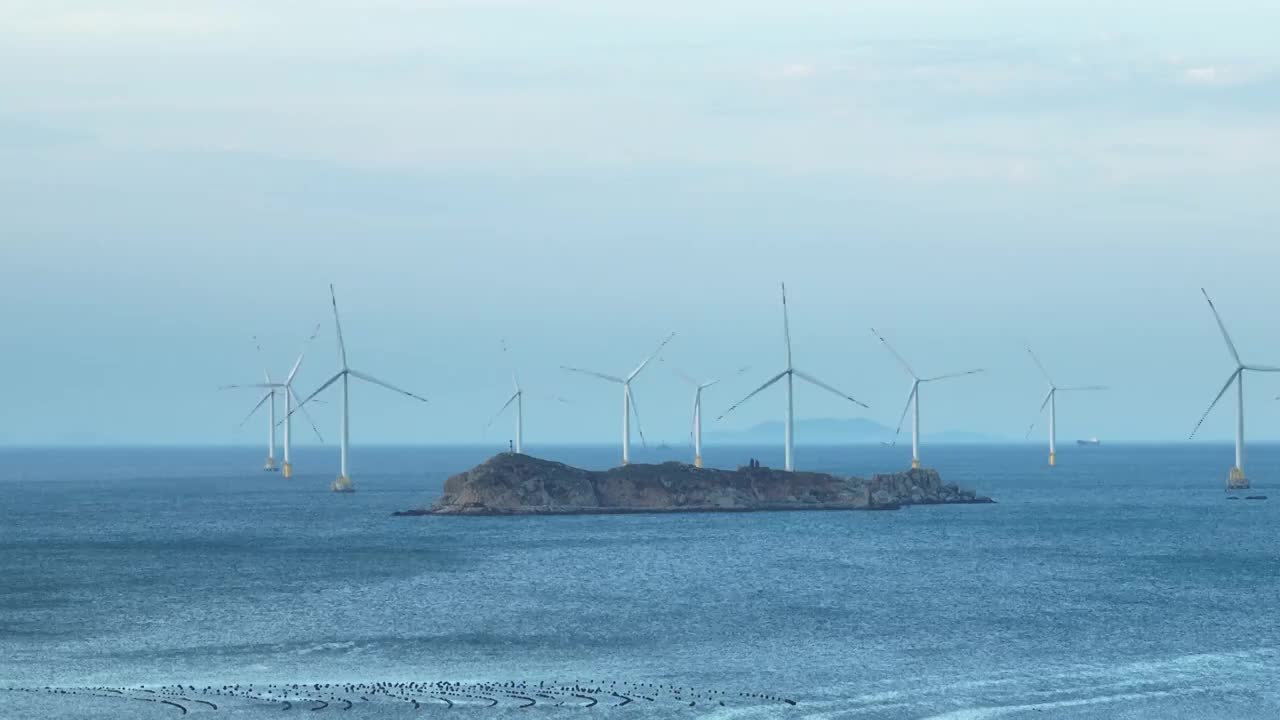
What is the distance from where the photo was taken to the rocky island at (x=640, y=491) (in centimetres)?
15962

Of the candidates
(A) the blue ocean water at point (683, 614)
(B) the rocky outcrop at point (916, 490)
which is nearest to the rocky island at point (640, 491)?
(B) the rocky outcrop at point (916, 490)

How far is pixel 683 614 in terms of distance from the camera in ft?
251

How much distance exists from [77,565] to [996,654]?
211 ft

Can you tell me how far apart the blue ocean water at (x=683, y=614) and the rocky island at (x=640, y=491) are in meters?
16.9

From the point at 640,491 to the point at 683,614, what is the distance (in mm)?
88531

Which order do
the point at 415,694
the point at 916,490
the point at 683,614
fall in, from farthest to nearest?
the point at 916,490, the point at 683,614, the point at 415,694

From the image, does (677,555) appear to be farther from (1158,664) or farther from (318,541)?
(1158,664)

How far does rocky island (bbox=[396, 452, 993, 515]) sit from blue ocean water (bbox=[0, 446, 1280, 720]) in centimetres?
1687

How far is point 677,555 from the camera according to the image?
111000 millimetres

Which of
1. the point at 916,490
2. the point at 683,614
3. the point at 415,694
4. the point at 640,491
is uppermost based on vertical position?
the point at 640,491

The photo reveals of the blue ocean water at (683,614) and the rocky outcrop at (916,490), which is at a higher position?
the rocky outcrop at (916,490)

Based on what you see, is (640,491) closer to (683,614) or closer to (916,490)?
(916,490)

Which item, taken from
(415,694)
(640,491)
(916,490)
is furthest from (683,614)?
(916,490)

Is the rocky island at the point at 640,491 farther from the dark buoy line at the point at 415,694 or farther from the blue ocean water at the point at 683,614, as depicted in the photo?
the dark buoy line at the point at 415,694
